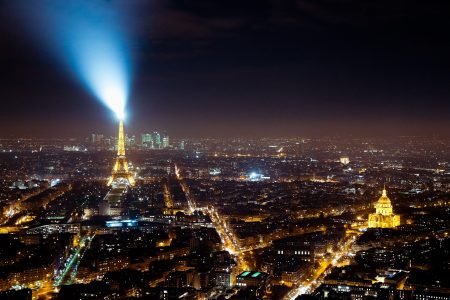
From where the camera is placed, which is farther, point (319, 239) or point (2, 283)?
point (319, 239)

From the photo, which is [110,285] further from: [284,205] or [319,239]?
[284,205]

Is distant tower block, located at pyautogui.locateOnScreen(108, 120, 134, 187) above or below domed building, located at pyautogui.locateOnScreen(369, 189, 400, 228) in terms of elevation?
above

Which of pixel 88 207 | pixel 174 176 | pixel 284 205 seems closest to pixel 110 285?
pixel 88 207

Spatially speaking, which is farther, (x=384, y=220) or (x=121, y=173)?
(x=121, y=173)

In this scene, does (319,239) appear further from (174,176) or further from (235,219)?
(174,176)

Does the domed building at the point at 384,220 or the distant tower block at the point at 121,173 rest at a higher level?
the distant tower block at the point at 121,173

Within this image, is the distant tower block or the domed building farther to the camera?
the distant tower block

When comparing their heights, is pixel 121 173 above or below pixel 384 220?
above

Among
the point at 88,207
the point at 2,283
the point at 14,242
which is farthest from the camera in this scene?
the point at 88,207

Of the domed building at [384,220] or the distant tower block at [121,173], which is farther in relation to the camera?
the distant tower block at [121,173]

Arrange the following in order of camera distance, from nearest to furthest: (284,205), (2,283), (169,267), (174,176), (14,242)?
1. (2,283)
2. (169,267)
3. (14,242)
4. (284,205)
5. (174,176)
